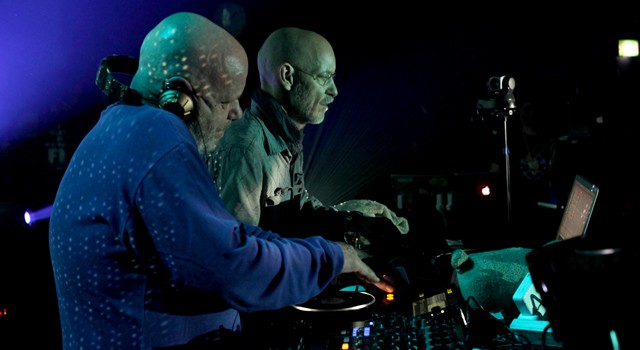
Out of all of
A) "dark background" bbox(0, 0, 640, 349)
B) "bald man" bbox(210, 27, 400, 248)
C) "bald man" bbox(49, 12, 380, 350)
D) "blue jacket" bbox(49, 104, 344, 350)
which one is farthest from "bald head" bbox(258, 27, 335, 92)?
"dark background" bbox(0, 0, 640, 349)

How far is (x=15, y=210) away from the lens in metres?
3.15

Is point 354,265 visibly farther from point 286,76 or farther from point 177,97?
point 286,76

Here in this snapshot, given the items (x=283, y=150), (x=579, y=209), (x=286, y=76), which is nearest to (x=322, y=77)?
(x=286, y=76)

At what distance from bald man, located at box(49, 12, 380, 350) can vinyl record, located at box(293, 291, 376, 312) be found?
0.20m

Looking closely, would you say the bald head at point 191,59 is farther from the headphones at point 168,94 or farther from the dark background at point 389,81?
the dark background at point 389,81

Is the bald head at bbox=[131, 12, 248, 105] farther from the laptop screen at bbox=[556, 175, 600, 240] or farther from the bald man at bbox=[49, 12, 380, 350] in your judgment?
the laptop screen at bbox=[556, 175, 600, 240]

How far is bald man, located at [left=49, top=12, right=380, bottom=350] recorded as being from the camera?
3.31ft

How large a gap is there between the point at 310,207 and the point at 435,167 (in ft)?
16.2

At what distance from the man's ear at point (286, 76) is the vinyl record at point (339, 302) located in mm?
1305

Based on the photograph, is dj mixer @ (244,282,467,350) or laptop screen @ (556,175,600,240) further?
laptop screen @ (556,175,600,240)

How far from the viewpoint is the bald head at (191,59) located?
120 cm

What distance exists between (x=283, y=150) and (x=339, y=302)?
1.09 m

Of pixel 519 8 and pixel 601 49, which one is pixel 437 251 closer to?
pixel 519 8

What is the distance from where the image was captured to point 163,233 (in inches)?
39.4
